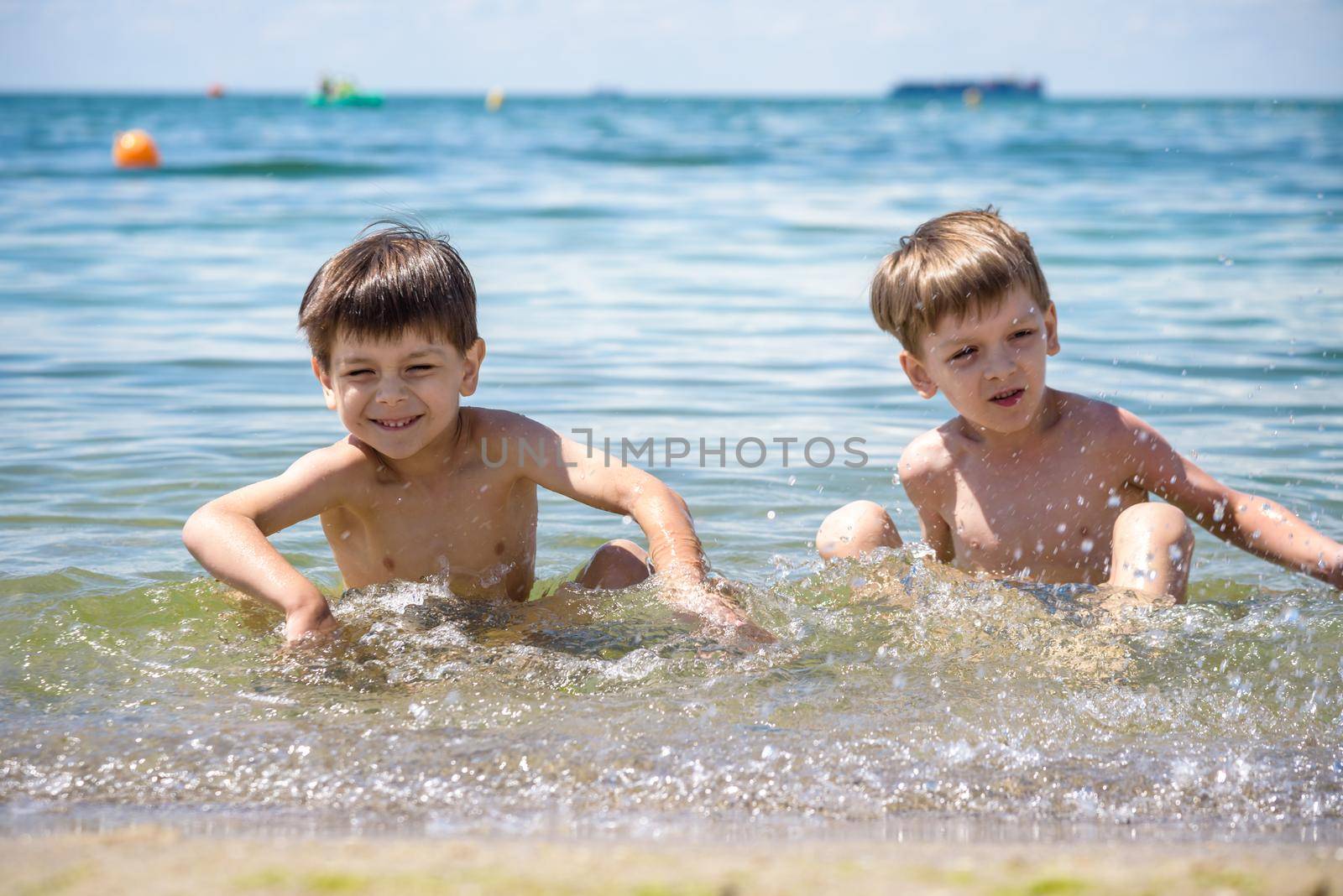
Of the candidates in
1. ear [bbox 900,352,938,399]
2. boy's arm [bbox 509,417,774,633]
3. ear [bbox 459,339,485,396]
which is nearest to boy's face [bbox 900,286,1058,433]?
ear [bbox 900,352,938,399]

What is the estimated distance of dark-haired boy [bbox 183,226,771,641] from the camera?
3.15 meters

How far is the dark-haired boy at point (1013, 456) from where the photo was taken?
11.3 feet

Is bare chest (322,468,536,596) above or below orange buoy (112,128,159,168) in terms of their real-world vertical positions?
below

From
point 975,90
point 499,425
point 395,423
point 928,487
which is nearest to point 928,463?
point 928,487

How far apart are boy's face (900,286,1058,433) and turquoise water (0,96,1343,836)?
470mm

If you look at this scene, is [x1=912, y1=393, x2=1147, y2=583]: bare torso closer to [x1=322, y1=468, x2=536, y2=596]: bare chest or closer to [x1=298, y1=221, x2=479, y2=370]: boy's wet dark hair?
[x1=322, y1=468, x2=536, y2=596]: bare chest

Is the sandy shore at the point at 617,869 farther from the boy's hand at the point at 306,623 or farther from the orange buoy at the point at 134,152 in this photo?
the orange buoy at the point at 134,152

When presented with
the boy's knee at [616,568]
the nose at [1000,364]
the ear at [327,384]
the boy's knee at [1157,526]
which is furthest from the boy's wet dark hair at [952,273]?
the ear at [327,384]

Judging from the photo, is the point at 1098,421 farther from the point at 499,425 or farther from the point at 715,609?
the point at 499,425

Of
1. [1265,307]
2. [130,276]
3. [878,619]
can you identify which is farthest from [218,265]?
[878,619]

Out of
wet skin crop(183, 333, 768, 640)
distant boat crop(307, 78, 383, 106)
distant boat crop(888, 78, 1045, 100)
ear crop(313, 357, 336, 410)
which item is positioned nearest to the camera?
wet skin crop(183, 333, 768, 640)

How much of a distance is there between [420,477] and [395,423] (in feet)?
0.72

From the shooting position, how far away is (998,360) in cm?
341

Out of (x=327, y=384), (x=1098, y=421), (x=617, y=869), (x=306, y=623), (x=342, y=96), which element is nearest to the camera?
(x=617, y=869)
